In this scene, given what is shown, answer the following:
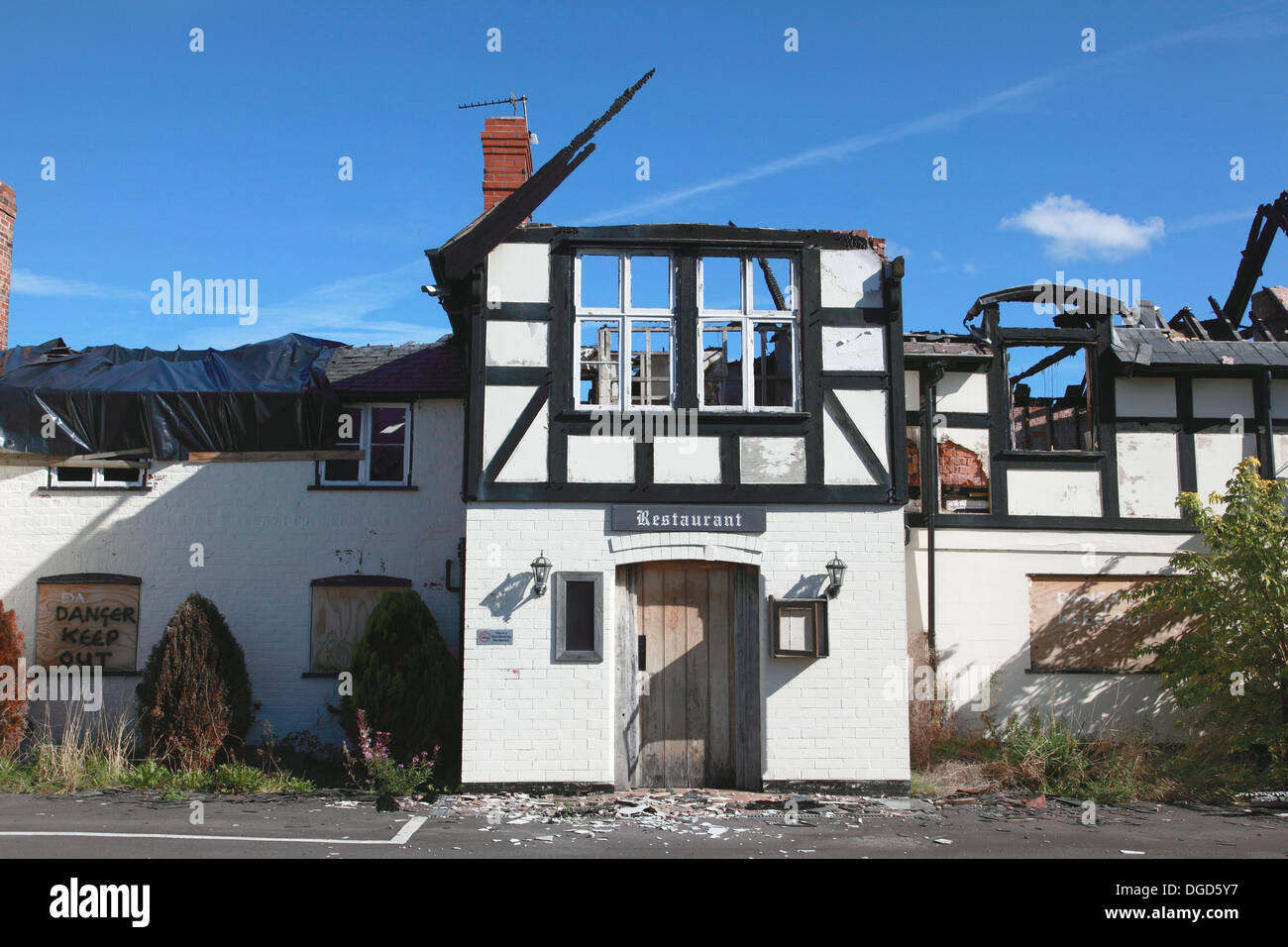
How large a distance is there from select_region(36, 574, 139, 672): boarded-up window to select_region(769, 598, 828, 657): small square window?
855 cm

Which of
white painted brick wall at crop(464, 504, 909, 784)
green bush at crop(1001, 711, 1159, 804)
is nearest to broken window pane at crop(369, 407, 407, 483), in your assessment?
white painted brick wall at crop(464, 504, 909, 784)

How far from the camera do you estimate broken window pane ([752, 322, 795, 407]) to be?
11570 millimetres

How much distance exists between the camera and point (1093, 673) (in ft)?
42.1

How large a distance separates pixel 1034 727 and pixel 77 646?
12.2m

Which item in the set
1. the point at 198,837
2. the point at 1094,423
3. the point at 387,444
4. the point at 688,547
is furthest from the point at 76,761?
the point at 1094,423

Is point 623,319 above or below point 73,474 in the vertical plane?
above

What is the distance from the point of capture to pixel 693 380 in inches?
432

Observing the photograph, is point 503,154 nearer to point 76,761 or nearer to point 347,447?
point 347,447

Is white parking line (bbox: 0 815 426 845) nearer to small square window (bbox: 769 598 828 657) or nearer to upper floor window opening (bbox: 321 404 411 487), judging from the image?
small square window (bbox: 769 598 828 657)

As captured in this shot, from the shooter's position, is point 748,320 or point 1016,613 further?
point 1016,613

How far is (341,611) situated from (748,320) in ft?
21.9

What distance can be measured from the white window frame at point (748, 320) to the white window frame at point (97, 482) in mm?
7894
